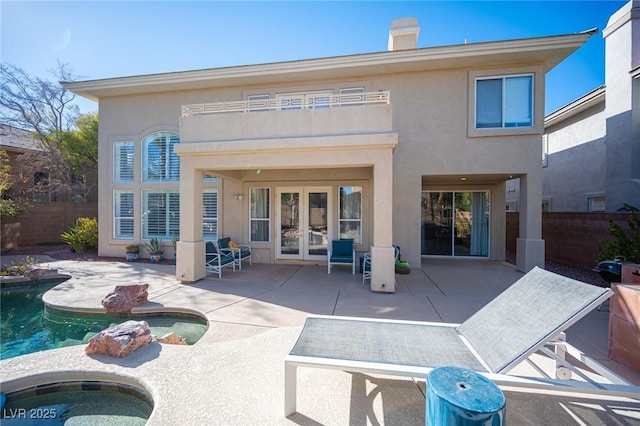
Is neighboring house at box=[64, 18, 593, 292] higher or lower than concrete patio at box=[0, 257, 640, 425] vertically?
higher

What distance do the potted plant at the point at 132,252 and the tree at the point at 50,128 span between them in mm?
8574

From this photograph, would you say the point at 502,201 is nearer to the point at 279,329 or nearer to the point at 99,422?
the point at 279,329

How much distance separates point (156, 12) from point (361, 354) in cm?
1222

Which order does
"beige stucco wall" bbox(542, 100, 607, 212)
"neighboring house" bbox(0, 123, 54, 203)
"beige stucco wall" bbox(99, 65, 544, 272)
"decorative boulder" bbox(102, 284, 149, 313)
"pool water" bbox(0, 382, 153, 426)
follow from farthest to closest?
"neighboring house" bbox(0, 123, 54, 203)
"beige stucco wall" bbox(542, 100, 607, 212)
"beige stucco wall" bbox(99, 65, 544, 272)
"decorative boulder" bbox(102, 284, 149, 313)
"pool water" bbox(0, 382, 153, 426)

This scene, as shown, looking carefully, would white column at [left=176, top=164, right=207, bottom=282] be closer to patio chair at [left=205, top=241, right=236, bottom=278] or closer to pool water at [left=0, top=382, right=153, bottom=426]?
patio chair at [left=205, top=241, right=236, bottom=278]

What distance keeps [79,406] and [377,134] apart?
7248 mm

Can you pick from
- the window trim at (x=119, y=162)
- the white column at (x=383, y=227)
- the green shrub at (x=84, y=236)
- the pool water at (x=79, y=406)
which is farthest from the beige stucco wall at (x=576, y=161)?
the green shrub at (x=84, y=236)

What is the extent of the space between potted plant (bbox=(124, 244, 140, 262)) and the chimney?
13.9 meters

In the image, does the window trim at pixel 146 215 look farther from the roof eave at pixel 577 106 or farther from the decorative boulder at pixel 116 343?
the roof eave at pixel 577 106

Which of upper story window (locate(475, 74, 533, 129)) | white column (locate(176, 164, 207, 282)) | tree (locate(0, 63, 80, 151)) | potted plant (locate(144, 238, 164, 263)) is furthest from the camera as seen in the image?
tree (locate(0, 63, 80, 151))

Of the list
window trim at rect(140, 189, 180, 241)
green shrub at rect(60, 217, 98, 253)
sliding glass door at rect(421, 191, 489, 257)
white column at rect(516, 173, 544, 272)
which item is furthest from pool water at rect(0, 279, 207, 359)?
white column at rect(516, 173, 544, 272)

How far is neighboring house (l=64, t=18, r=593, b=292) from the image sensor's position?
290 inches

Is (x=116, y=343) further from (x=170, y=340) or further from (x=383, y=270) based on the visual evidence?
(x=383, y=270)

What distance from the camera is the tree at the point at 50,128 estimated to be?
14852 mm
